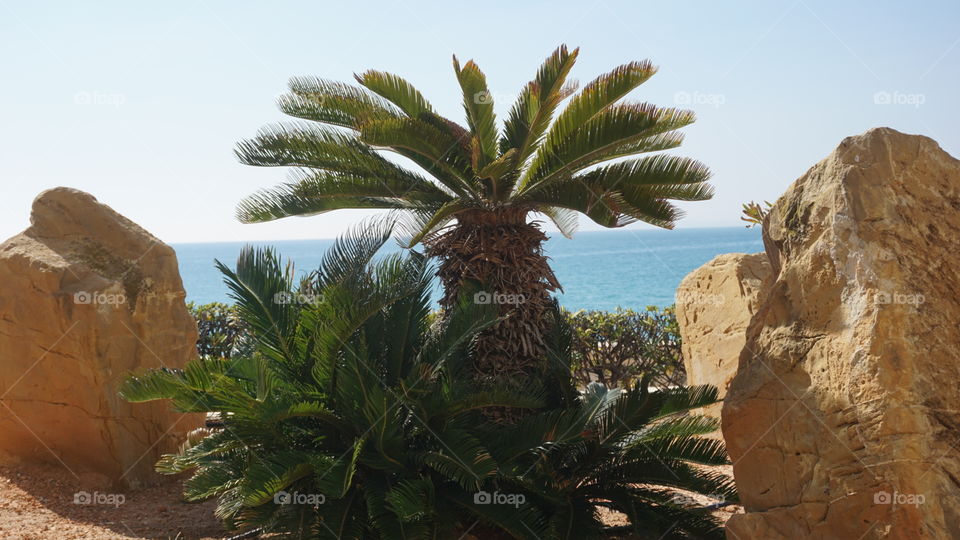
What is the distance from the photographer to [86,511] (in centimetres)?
750

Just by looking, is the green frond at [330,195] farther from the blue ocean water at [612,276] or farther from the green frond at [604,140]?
the blue ocean water at [612,276]

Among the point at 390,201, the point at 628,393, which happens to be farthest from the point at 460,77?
the point at 628,393

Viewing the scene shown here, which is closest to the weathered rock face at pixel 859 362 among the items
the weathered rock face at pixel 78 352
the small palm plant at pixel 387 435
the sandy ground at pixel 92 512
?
the small palm plant at pixel 387 435

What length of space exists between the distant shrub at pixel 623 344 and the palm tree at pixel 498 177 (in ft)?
14.4

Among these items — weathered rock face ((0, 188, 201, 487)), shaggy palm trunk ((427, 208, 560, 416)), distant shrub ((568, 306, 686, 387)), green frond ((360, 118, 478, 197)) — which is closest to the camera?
green frond ((360, 118, 478, 197))

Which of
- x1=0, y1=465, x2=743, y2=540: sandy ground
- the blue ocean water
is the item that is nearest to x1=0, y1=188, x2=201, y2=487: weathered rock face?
x1=0, y1=465, x2=743, y2=540: sandy ground

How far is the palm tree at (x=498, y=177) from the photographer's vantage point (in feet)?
23.4

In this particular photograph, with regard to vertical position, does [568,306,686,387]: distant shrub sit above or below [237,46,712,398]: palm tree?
below

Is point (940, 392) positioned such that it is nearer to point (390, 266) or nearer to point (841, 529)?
point (841, 529)

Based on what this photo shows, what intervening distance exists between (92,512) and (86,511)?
6cm

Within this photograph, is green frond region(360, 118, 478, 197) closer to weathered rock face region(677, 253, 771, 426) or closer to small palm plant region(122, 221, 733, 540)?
small palm plant region(122, 221, 733, 540)

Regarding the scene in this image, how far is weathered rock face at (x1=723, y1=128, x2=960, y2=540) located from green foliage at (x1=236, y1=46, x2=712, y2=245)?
238 cm

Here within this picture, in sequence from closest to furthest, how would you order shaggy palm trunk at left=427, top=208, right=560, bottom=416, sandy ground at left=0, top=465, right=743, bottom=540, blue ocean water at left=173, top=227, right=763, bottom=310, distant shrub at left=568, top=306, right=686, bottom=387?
1. sandy ground at left=0, top=465, right=743, bottom=540
2. shaggy palm trunk at left=427, top=208, right=560, bottom=416
3. distant shrub at left=568, top=306, right=686, bottom=387
4. blue ocean water at left=173, top=227, right=763, bottom=310

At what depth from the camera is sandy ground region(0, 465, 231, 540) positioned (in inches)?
274
